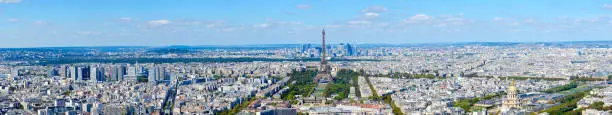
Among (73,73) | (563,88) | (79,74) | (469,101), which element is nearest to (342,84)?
(563,88)

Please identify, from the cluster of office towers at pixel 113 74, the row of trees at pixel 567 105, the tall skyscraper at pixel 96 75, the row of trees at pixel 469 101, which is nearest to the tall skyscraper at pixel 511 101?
the row of trees at pixel 567 105

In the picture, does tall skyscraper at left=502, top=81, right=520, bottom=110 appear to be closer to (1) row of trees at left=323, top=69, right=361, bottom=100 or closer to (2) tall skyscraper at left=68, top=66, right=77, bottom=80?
(1) row of trees at left=323, top=69, right=361, bottom=100

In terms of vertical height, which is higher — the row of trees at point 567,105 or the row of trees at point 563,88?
the row of trees at point 567,105

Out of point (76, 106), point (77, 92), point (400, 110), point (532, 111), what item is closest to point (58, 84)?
point (77, 92)

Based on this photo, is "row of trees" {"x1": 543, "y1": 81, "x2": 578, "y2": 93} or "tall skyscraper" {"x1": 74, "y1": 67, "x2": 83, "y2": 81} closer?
"row of trees" {"x1": 543, "y1": 81, "x2": 578, "y2": 93}

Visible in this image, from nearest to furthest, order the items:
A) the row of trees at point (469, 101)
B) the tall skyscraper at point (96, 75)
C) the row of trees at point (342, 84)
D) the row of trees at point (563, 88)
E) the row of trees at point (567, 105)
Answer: the row of trees at point (567, 105) < the row of trees at point (469, 101) < the row of trees at point (342, 84) < the row of trees at point (563, 88) < the tall skyscraper at point (96, 75)

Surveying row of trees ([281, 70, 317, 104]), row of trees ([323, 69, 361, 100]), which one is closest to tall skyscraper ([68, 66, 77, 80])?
row of trees ([281, 70, 317, 104])

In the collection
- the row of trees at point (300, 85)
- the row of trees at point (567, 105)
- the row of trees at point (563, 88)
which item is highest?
the row of trees at point (567, 105)

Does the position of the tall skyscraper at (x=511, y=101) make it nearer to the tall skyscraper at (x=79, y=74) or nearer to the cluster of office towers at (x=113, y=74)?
the cluster of office towers at (x=113, y=74)

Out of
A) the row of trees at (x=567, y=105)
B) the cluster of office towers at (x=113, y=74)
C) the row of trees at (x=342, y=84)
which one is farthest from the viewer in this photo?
the cluster of office towers at (x=113, y=74)

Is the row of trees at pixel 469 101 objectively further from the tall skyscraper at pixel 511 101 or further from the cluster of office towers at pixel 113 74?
the cluster of office towers at pixel 113 74

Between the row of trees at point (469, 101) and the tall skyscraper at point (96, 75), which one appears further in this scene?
the tall skyscraper at point (96, 75)
